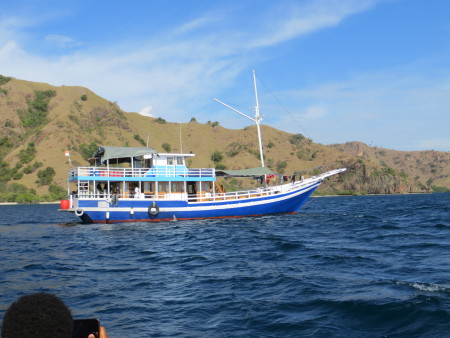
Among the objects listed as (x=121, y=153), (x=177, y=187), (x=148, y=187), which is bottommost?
(x=177, y=187)

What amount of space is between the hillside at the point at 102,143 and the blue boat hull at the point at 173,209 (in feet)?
251

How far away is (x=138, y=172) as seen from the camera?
39625 millimetres

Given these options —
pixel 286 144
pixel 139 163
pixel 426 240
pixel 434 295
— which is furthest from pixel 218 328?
pixel 286 144

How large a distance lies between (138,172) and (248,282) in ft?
90.3

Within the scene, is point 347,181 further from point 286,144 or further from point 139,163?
point 139,163

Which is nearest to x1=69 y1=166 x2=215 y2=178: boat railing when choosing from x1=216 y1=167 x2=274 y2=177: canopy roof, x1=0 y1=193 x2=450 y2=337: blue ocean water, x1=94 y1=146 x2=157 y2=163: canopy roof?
x1=94 y1=146 x2=157 y2=163: canopy roof

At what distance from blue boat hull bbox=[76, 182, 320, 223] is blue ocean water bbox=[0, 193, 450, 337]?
963 cm

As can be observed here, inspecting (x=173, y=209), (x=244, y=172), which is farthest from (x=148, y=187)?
Result: (x=244, y=172)

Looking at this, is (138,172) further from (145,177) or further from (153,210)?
(153,210)

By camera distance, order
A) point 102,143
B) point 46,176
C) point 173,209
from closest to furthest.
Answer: point 173,209 < point 46,176 < point 102,143

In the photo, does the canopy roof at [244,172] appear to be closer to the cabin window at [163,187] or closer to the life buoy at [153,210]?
the cabin window at [163,187]

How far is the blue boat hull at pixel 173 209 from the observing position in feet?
119

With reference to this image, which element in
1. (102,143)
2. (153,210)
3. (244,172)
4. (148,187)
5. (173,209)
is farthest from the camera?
(102,143)

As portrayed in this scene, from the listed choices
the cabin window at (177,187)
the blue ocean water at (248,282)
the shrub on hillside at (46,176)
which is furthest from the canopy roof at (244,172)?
the shrub on hillside at (46,176)
